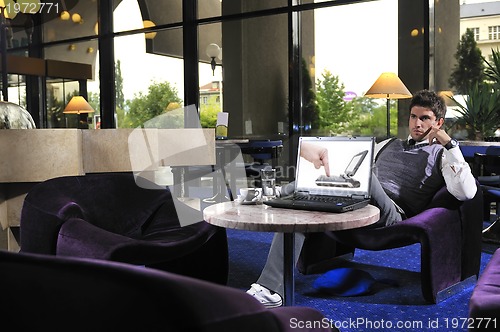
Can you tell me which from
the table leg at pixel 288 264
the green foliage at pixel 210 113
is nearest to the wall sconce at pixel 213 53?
the green foliage at pixel 210 113

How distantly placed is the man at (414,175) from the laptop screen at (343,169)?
29 cm

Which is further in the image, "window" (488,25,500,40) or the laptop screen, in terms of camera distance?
"window" (488,25,500,40)

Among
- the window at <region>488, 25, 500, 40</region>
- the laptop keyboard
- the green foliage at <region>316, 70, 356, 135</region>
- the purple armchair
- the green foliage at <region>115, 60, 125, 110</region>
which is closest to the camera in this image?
the laptop keyboard

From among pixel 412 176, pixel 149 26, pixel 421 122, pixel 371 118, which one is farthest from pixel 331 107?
pixel 412 176

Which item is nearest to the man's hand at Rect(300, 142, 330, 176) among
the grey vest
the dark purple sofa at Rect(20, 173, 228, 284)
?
the dark purple sofa at Rect(20, 173, 228, 284)

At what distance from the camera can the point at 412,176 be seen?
3.21 m

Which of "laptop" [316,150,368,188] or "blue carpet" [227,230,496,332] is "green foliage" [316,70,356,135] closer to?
"blue carpet" [227,230,496,332]

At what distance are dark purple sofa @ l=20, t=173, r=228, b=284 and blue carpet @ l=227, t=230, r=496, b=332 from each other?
41cm

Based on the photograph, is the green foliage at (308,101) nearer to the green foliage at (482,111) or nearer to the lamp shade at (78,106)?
the green foliage at (482,111)

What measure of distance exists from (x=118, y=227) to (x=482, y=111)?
4.14 m

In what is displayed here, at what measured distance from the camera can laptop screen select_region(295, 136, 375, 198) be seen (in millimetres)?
2449

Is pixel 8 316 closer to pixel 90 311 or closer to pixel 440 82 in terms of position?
pixel 90 311

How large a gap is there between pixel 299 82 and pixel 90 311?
6798 millimetres

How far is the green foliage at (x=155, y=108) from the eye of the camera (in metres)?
8.72
